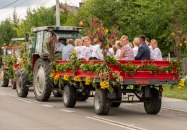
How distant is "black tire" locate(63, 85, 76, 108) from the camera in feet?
55.4

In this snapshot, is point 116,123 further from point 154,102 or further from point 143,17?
point 143,17

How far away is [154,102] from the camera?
15469 millimetres

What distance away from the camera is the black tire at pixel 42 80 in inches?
741

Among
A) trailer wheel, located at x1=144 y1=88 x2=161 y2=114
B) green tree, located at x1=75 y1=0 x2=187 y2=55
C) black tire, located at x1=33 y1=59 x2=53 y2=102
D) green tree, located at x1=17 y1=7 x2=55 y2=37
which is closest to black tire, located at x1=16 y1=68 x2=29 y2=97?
black tire, located at x1=33 y1=59 x2=53 y2=102

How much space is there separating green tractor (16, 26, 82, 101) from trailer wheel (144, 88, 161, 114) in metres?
3.66

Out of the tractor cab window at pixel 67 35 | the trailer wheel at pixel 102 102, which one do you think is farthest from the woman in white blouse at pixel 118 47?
the tractor cab window at pixel 67 35

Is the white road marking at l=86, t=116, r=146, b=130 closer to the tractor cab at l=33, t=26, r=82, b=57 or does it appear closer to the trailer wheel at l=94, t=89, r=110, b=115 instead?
the trailer wheel at l=94, t=89, r=110, b=115

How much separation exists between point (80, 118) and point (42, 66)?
5349mm

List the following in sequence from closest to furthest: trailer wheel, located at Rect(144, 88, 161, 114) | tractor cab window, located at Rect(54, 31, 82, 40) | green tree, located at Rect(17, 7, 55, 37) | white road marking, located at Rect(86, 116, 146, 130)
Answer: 1. white road marking, located at Rect(86, 116, 146, 130)
2. trailer wheel, located at Rect(144, 88, 161, 114)
3. tractor cab window, located at Rect(54, 31, 82, 40)
4. green tree, located at Rect(17, 7, 55, 37)

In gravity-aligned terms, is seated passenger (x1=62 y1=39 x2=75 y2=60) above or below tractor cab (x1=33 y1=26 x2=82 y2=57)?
below

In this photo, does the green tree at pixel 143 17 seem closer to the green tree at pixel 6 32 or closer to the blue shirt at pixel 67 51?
the blue shirt at pixel 67 51

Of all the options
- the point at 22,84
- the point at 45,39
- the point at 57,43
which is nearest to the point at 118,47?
the point at 57,43

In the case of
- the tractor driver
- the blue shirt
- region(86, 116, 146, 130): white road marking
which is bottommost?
region(86, 116, 146, 130): white road marking

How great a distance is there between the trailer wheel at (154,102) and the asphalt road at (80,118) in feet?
0.73
